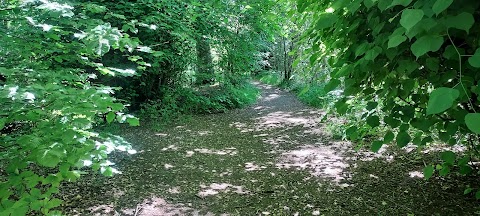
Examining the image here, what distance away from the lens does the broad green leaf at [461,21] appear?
3.95ft

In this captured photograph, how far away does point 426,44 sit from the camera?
1168mm

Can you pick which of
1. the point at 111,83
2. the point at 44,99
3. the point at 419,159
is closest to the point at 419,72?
the point at 44,99

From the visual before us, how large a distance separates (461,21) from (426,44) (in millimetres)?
192

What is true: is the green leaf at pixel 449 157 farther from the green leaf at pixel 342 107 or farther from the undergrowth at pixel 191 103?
the undergrowth at pixel 191 103

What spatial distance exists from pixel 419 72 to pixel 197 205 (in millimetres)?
3137

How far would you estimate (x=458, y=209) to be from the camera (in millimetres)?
3463

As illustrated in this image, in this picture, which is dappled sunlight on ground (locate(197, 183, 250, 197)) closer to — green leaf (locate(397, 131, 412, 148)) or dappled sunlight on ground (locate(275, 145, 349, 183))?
dappled sunlight on ground (locate(275, 145, 349, 183))

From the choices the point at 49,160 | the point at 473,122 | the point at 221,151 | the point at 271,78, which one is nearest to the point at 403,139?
the point at 473,122

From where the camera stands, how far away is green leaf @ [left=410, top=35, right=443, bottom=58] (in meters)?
1.15

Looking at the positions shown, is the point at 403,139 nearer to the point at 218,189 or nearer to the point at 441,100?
the point at 441,100

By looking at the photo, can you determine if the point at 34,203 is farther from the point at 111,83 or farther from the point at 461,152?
the point at 111,83

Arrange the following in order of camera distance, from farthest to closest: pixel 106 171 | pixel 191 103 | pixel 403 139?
pixel 191 103 < pixel 106 171 < pixel 403 139

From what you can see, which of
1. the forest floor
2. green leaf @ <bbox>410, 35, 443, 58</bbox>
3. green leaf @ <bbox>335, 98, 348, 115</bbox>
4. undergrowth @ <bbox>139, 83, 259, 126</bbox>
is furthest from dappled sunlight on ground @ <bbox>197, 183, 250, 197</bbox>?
undergrowth @ <bbox>139, 83, 259, 126</bbox>

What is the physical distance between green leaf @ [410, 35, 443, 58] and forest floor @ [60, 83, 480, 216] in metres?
2.98
